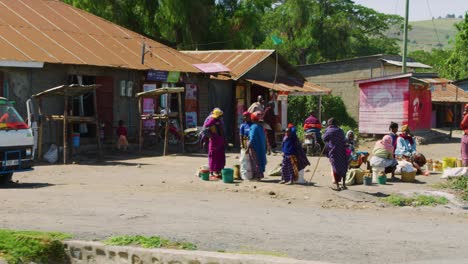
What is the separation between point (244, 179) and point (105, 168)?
4.30 metres

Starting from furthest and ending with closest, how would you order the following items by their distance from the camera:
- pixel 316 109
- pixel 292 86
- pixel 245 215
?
pixel 316 109, pixel 292 86, pixel 245 215

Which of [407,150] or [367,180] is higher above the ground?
[407,150]

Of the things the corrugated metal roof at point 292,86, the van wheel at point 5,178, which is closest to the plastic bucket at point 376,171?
the van wheel at point 5,178

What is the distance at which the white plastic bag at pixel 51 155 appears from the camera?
59.9 feet

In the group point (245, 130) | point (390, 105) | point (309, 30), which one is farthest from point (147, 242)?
point (309, 30)

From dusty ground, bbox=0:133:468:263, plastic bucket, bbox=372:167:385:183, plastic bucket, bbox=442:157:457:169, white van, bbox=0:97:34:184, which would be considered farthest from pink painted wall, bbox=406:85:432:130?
white van, bbox=0:97:34:184

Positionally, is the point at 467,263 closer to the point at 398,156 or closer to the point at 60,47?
the point at 398,156

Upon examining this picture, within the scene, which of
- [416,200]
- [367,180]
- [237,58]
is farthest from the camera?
[237,58]

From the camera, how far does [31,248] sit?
24.6ft

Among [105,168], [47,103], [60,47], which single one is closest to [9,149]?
[105,168]

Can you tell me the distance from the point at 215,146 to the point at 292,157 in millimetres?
1847

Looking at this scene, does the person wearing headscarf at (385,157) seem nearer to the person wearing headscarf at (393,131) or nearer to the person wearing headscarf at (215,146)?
the person wearing headscarf at (393,131)

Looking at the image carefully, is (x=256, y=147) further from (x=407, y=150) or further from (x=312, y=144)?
(x=312, y=144)

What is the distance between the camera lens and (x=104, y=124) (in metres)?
21.0
